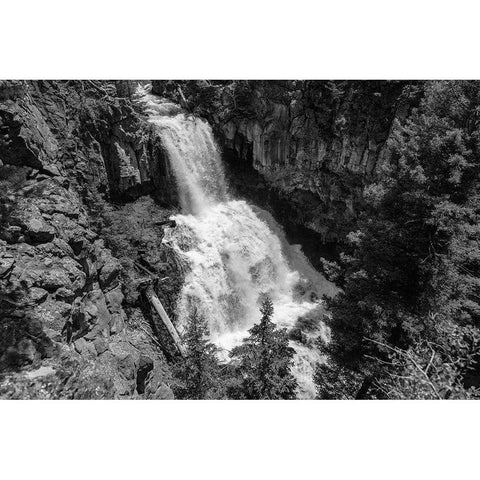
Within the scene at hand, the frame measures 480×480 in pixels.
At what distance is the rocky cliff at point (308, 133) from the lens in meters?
14.5

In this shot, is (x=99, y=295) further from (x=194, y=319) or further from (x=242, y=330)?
(x=242, y=330)

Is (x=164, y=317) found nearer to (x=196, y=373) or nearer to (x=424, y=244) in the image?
(x=196, y=373)

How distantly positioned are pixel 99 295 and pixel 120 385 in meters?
3.38

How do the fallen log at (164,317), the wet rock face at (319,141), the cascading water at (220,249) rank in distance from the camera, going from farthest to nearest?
the wet rock face at (319,141)
the cascading water at (220,249)
the fallen log at (164,317)

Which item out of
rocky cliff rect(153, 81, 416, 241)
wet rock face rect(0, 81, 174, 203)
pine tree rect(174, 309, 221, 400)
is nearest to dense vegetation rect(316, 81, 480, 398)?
pine tree rect(174, 309, 221, 400)

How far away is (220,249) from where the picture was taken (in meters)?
14.9

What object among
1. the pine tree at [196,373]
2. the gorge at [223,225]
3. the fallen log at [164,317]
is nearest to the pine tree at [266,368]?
the gorge at [223,225]

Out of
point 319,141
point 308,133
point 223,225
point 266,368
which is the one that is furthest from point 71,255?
point 319,141

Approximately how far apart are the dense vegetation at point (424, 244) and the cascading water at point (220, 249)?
17.8 feet

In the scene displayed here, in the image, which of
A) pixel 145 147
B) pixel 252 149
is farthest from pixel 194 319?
pixel 252 149

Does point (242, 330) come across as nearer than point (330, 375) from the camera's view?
No

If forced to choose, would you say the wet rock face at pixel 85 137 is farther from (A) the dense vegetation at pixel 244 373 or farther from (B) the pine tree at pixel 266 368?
(B) the pine tree at pixel 266 368

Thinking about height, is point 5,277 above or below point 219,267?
above

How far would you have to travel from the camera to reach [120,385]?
7.39 meters
